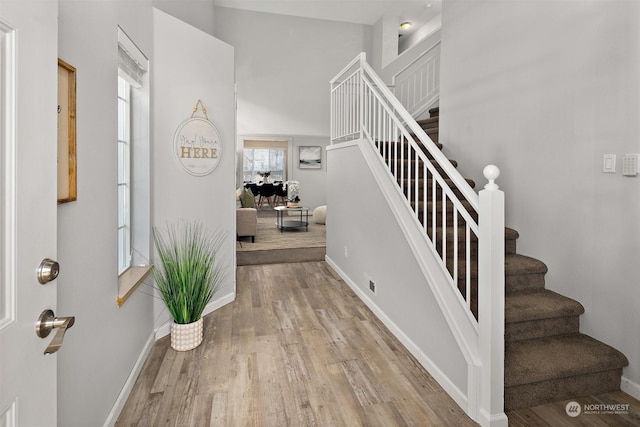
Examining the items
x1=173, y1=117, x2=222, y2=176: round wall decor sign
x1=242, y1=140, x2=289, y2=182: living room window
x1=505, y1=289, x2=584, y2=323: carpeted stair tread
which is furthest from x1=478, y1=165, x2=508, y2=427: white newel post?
x1=242, y1=140, x2=289, y2=182: living room window

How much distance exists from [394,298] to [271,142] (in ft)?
27.2

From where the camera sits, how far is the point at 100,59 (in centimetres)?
182

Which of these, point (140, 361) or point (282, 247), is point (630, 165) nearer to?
point (140, 361)

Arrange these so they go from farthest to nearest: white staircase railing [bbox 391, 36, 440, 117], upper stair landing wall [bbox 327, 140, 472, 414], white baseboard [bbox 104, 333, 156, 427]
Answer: white staircase railing [bbox 391, 36, 440, 117] < upper stair landing wall [bbox 327, 140, 472, 414] < white baseboard [bbox 104, 333, 156, 427]

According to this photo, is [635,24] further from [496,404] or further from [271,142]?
[271,142]

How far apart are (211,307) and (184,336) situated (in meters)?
0.79

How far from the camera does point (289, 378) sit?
2.42 m

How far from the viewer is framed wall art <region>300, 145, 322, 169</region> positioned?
35.3ft

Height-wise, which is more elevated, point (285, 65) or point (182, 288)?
point (285, 65)

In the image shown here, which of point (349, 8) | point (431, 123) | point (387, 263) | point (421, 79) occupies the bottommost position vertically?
point (387, 263)

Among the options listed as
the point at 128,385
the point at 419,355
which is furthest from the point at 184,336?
the point at 419,355

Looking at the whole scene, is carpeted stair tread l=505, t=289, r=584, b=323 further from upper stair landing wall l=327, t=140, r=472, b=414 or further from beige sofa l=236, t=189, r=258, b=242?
beige sofa l=236, t=189, r=258, b=242

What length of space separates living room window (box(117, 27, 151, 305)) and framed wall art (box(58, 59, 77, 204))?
1006mm

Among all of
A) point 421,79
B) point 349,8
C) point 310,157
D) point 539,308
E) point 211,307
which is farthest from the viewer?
point 310,157
